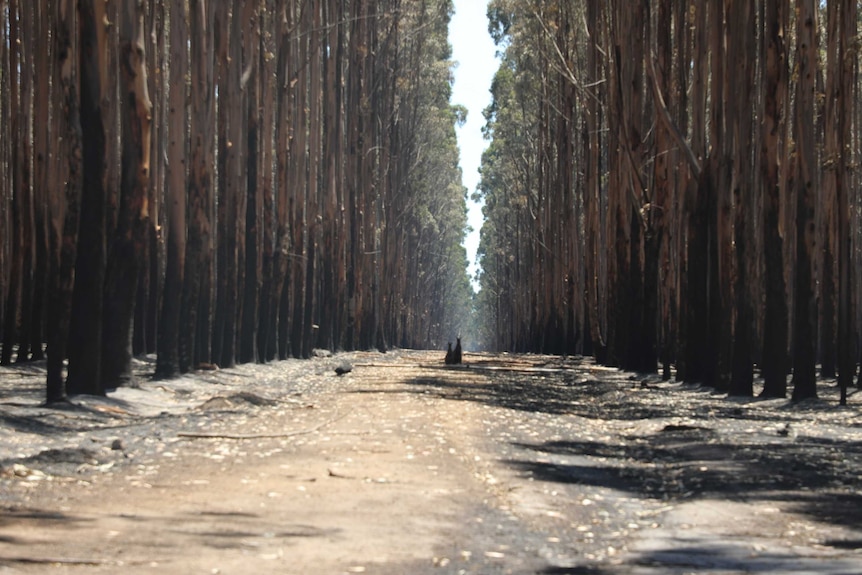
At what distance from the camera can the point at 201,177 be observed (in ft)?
80.4

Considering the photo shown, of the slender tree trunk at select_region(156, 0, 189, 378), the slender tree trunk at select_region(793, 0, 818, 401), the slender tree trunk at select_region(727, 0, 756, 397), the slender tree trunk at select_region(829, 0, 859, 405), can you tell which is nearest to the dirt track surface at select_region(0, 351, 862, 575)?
the slender tree trunk at select_region(793, 0, 818, 401)

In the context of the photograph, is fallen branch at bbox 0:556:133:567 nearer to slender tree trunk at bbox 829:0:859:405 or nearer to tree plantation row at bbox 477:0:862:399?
tree plantation row at bbox 477:0:862:399

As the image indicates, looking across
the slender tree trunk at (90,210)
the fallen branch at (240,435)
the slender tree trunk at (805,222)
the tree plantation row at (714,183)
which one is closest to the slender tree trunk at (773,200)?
the tree plantation row at (714,183)

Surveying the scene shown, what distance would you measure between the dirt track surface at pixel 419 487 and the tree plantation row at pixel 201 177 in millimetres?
2192

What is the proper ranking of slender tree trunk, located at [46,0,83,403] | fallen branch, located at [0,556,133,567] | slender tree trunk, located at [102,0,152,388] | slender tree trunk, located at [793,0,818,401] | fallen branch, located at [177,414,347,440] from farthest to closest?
slender tree trunk, located at [793,0,818,401] → slender tree trunk, located at [102,0,152,388] → slender tree trunk, located at [46,0,83,403] → fallen branch, located at [177,414,347,440] → fallen branch, located at [0,556,133,567]

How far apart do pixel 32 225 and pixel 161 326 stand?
17.5 ft

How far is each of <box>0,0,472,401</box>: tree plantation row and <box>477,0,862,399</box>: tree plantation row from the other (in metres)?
7.59

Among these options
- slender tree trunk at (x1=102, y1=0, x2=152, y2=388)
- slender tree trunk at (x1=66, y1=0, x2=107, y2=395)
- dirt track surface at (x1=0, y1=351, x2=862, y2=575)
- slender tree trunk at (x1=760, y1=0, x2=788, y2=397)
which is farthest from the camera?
slender tree trunk at (x1=760, y1=0, x2=788, y2=397)

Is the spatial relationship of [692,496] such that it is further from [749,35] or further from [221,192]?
[221,192]

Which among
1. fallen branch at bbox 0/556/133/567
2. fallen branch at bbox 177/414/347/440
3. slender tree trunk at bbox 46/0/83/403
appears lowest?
fallen branch at bbox 0/556/133/567

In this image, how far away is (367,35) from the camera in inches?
1984

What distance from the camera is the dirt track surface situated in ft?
22.2

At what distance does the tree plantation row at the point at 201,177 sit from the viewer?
619 inches

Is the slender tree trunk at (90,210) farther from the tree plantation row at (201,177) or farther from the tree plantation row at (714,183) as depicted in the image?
the tree plantation row at (714,183)
